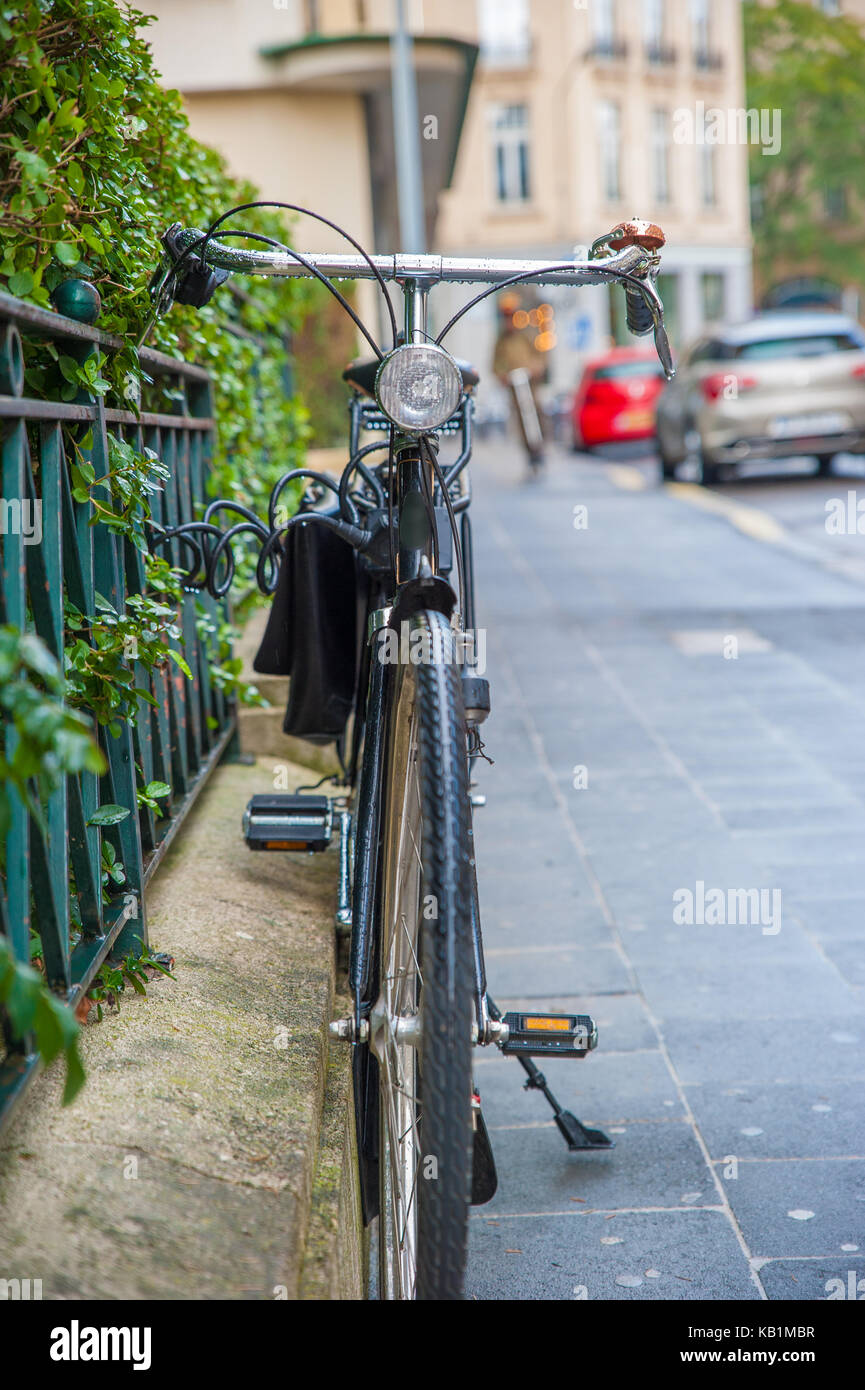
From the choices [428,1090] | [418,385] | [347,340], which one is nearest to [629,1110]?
[428,1090]

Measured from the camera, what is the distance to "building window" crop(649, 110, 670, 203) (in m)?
47.2

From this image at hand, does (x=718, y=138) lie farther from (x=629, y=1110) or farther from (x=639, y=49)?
(x=629, y=1110)

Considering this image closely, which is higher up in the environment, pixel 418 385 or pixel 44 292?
pixel 44 292

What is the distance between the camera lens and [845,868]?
4.61 metres

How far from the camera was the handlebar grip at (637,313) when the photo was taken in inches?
103

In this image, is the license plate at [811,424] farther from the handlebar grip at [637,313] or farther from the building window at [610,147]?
the building window at [610,147]

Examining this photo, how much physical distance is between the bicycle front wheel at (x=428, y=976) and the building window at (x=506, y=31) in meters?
46.3

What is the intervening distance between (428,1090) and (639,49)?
161 ft

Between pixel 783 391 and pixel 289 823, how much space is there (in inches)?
494

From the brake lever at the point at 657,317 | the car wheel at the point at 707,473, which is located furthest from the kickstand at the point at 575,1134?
the car wheel at the point at 707,473

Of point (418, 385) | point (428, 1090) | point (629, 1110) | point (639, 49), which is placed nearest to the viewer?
point (428, 1090)

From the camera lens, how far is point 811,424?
49.4ft

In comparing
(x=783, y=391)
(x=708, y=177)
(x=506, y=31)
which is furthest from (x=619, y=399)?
(x=708, y=177)

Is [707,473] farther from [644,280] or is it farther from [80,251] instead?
[80,251]
